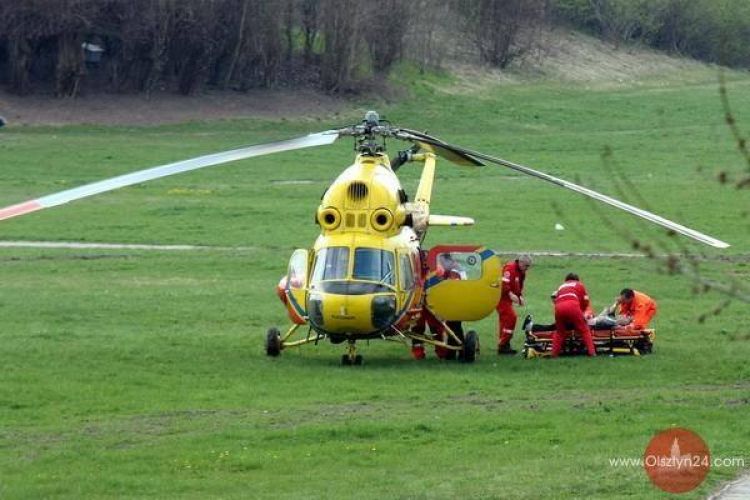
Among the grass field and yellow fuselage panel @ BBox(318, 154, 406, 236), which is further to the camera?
yellow fuselage panel @ BBox(318, 154, 406, 236)

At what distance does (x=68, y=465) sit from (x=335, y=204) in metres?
6.40

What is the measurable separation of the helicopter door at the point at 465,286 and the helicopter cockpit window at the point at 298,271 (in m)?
1.53

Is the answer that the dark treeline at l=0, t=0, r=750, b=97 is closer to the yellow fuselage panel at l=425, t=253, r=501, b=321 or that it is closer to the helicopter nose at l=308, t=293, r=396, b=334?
the yellow fuselage panel at l=425, t=253, r=501, b=321

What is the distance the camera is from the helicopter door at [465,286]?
781 inches

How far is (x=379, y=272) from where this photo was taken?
61.3 ft

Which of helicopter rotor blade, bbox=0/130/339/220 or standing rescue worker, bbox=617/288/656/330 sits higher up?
helicopter rotor blade, bbox=0/130/339/220

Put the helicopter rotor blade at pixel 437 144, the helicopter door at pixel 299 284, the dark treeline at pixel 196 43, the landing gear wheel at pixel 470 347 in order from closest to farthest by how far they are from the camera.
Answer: the helicopter rotor blade at pixel 437 144
the helicopter door at pixel 299 284
the landing gear wheel at pixel 470 347
the dark treeline at pixel 196 43

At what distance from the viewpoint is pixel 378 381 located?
59.4 ft

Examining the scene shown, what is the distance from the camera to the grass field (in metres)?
13.2

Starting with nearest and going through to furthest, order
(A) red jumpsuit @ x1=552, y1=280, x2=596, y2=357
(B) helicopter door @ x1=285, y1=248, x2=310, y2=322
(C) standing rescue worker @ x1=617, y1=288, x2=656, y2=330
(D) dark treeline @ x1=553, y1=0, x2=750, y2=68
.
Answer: (B) helicopter door @ x1=285, y1=248, x2=310, y2=322, (A) red jumpsuit @ x1=552, y1=280, x2=596, y2=357, (C) standing rescue worker @ x1=617, y1=288, x2=656, y2=330, (D) dark treeline @ x1=553, y1=0, x2=750, y2=68

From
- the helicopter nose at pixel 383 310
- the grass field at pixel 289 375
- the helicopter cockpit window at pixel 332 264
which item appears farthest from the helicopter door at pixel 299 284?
the helicopter nose at pixel 383 310

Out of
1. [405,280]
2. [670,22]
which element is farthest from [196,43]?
[405,280]

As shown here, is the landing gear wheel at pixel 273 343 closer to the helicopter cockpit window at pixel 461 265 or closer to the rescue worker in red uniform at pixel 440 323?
the rescue worker in red uniform at pixel 440 323

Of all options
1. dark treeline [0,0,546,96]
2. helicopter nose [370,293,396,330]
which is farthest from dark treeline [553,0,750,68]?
helicopter nose [370,293,396,330]
